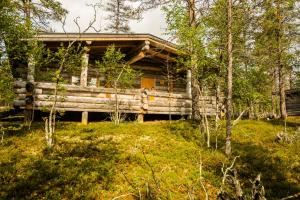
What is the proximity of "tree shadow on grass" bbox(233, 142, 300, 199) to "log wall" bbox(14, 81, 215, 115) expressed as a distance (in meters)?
3.35

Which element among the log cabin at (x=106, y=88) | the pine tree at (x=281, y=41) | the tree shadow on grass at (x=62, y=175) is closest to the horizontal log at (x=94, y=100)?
the log cabin at (x=106, y=88)

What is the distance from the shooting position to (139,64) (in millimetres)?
22766

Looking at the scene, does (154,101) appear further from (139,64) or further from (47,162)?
(47,162)

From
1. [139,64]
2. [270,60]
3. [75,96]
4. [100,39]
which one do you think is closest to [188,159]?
[75,96]

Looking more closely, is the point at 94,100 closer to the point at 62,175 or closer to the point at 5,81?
the point at 5,81

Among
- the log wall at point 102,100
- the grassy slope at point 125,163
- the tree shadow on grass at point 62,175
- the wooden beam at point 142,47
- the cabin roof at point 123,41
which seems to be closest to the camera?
the tree shadow on grass at point 62,175

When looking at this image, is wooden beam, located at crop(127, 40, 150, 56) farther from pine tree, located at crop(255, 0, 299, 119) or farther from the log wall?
pine tree, located at crop(255, 0, 299, 119)

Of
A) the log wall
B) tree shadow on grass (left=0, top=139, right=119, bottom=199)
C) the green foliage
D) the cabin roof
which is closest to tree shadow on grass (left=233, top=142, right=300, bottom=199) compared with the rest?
the log wall

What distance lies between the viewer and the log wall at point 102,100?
14.2 m

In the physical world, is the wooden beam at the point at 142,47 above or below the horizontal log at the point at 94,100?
above

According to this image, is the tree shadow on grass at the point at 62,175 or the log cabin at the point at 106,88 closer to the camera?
the tree shadow on grass at the point at 62,175

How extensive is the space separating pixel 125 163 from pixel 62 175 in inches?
84.0

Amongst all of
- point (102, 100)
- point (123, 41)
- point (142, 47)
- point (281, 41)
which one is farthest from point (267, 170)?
point (281, 41)

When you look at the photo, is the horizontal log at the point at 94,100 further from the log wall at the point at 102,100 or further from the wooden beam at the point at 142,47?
the wooden beam at the point at 142,47
